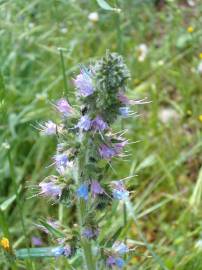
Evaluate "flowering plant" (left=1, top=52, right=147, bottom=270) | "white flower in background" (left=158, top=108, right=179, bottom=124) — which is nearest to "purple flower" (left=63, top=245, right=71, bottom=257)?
"flowering plant" (left=1, top=52, right=147, bottom=270)

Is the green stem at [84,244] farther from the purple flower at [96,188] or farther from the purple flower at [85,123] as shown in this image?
the purple flower at [85,123]

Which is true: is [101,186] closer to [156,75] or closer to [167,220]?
[167,220]

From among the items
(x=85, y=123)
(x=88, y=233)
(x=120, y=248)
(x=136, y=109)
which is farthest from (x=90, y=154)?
(x=136, y=109)

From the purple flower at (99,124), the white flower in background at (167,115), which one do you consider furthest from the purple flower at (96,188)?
the white flower in background at (167,115)

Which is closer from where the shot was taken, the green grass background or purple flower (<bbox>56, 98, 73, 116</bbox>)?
purple flower (<bbox>56, 98, 73, 116</bbox>)

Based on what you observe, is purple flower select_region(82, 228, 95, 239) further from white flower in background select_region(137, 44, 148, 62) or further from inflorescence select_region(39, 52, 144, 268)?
white flower in background select_region(137, 44, 148, 62)
